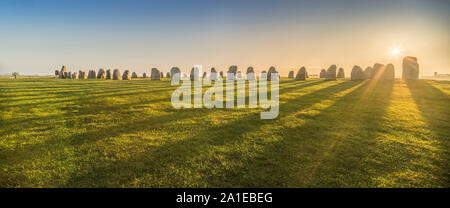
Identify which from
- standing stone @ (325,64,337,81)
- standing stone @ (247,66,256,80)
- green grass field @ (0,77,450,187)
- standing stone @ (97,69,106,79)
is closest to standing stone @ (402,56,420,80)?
standing stone @ (325,64,337,81)

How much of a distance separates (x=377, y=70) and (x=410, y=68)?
15.1 feet

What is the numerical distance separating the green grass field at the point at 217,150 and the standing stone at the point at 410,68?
29.4m

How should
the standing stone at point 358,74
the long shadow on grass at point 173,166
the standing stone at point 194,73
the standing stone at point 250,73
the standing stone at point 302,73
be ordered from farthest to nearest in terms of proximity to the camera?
the standing stone at point 250,73, the standing stone at point 302,73, the standing stone at point 194,73, the standing stone at point 358,74, the long shadow on grass at point 173,166

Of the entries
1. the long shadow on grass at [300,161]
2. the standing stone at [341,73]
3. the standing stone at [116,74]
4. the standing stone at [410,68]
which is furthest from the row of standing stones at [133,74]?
the long shadow on grass at [300,161]

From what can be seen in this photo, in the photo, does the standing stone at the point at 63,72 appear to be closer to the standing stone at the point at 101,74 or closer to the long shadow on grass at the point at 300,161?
the standing stone at the point at 101,74

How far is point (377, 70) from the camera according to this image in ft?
96.5

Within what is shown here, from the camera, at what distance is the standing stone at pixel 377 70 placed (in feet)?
95.7

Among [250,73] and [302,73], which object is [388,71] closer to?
[302,73]

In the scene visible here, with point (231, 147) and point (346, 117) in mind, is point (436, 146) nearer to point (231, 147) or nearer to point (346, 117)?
point (346, 117)

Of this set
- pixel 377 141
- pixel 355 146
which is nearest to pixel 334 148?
pixel 355 146

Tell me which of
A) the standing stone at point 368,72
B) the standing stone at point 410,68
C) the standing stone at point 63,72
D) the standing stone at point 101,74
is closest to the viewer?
the standing stone at point 410,68

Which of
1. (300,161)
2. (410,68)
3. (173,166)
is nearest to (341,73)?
(410,68)

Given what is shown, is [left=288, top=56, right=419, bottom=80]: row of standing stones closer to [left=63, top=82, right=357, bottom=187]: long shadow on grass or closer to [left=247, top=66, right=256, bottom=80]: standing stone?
[left=247, top=66, right=256, bottom=80]: standing stone

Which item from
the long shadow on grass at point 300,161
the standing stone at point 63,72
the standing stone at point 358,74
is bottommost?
the long shadow on grass at point 300,161
